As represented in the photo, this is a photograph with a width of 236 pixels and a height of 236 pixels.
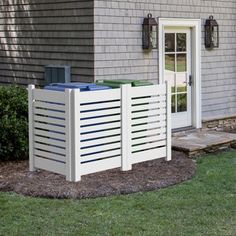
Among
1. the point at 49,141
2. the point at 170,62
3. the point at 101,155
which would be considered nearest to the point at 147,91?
the point at 101,155

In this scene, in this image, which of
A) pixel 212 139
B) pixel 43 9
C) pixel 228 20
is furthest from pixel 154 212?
pixel 228 20

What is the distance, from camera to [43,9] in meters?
9.30

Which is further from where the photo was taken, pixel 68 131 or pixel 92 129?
pixel 92 129

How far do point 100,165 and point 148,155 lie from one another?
84 centimetres

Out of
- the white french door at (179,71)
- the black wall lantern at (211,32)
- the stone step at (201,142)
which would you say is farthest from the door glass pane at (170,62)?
the stone step at (201,142)

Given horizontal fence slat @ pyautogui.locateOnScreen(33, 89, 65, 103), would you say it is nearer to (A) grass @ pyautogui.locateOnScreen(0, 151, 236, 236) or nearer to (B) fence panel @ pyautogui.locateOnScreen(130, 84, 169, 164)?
(B) fence panel @ pyautogui.locateOnScreen(130, 84, 169, 164)

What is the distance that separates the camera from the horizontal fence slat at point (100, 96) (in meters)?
6.47

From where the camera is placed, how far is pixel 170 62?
9797 mm

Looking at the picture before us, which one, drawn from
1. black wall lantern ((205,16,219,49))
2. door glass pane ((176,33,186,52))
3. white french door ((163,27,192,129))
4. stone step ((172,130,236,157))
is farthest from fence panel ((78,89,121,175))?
black wall lantern ((205,16,219,49))

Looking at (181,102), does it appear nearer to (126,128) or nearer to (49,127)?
(126,128)

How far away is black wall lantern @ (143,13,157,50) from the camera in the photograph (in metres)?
9.04

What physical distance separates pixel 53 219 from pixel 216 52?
6108 mm

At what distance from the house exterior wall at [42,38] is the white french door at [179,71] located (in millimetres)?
1622

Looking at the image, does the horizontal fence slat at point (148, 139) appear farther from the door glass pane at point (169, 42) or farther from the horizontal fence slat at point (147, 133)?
the door glass pane at point (169, 42)
